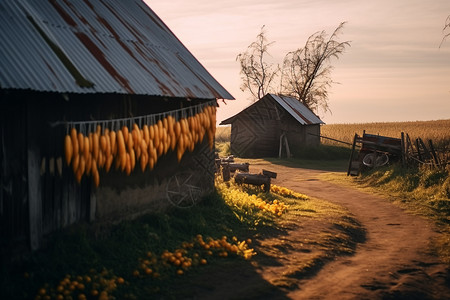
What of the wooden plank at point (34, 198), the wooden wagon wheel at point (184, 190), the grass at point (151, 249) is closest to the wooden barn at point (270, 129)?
the grass at point (151, 249)

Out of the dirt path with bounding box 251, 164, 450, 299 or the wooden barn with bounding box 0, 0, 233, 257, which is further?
the dirt path with bounding box 251, 164, 450, 299

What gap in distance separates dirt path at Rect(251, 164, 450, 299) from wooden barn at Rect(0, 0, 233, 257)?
396 cm

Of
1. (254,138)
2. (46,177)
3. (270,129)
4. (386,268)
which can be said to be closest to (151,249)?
(46,177)

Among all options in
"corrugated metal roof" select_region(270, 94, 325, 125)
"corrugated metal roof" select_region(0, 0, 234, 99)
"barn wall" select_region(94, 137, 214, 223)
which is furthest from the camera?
"corrugated metal roof" select_region(270, 94, 325, 125)

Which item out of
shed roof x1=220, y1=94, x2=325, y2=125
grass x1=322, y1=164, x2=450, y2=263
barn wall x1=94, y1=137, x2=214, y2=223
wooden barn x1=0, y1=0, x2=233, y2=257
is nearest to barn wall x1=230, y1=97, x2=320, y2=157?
shed roof x1=220, y1=94, x2=325, y2=125

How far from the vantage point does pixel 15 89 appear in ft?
24.2

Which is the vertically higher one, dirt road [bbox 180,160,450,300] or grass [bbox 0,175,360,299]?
grass [bbox 0,175,360,299]

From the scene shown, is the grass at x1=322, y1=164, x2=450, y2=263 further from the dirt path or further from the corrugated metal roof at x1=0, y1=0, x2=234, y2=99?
the corrugated metal roof at x1=0, y1=0, x2=234, y2=99

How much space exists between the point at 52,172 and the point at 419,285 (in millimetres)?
6703

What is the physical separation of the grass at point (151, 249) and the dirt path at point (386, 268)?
2.20ft

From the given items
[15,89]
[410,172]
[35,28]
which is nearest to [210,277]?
[15,89]

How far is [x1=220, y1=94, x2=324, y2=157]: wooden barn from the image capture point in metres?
32.8

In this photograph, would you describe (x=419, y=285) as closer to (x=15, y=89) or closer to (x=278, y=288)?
(x=278, y=288)

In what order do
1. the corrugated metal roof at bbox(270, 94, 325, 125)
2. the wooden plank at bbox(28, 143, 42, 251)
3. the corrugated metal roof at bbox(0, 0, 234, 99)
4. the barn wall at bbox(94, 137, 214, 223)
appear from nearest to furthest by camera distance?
1. the corrugated metal roof at bbox(0, 0, 234, 99)
2. the wooden plank at bbox(28, 143, 42, 251)
3. the barn wall at bbox(94, 137, 214, 223)
4. the corrugated metal roof at bbox(270, 94, 325, 125)
